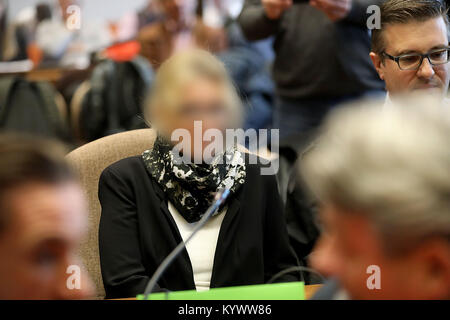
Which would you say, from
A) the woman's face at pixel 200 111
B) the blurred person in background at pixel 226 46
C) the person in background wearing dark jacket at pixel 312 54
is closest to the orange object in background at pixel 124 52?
the blurred person in background at pixel 226 46

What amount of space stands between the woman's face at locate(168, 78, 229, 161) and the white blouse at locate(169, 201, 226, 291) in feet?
0.56

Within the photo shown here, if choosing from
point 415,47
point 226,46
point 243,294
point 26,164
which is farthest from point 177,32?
point 26,164

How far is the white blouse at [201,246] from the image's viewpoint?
1.22 metres

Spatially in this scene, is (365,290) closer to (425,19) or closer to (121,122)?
(425,19)

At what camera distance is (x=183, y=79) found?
47.0 inches

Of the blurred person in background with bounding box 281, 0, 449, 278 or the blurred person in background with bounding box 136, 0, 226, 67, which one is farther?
the blurred person in background with bounding box 136, 0, 226, 67

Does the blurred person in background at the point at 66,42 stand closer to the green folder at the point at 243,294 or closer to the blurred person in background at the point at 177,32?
the blurred person in background at the point at 177,32

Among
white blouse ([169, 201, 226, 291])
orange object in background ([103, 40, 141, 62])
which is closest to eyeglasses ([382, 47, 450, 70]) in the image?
white blouse ([169, 201, 226, 291])

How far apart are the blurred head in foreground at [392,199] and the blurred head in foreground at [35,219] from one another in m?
0.28

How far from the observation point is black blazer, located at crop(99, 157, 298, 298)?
120 cm

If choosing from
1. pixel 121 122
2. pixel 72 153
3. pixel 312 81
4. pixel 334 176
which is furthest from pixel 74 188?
pixel 121 122

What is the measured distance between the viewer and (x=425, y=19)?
53.8 inches

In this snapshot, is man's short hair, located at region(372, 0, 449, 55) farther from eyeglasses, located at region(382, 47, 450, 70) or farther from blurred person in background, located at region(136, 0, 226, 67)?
blurred person in background, located at region(136, 0, 226, 67)
